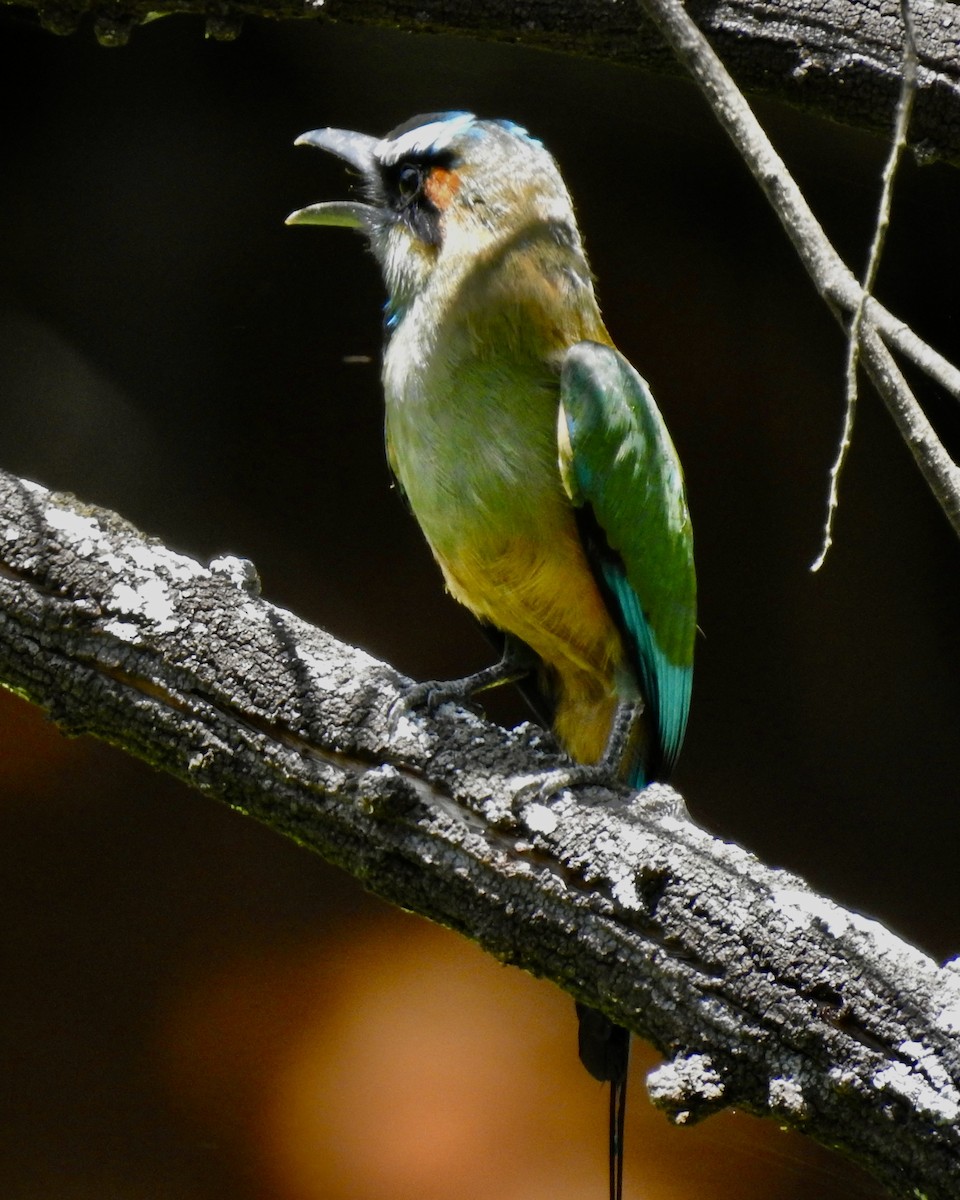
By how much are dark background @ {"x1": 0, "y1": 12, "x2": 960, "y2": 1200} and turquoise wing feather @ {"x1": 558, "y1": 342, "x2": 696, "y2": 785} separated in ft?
4.24

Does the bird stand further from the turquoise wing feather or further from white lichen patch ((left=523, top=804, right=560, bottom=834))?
white lichen patch ((left=523, top=804, right=560, bottom=834))

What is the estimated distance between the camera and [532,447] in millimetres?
2275

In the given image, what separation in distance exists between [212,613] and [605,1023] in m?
1.05

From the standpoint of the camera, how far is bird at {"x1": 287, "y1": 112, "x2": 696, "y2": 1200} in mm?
2256

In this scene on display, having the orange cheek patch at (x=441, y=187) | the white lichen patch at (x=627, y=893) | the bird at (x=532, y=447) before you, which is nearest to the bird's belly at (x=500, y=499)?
the bird at (x=532, y=447)

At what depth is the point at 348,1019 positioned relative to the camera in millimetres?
3514

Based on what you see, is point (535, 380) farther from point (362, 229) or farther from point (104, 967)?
point (104, 967)

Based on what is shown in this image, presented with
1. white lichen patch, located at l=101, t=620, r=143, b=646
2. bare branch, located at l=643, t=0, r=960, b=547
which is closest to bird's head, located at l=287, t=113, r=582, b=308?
bare branch, located at l=643, t=0, r=960, b=547

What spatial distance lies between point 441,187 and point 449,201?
0.13 feet

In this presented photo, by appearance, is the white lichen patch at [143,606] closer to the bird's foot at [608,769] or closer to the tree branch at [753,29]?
the bird's foot at [608,769]

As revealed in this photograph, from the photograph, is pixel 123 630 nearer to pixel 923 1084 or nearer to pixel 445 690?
pixel 445 690

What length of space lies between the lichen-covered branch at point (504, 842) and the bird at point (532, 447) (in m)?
0.35

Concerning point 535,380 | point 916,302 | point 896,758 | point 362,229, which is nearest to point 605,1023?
point 535,380

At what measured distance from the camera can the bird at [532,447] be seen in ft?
7.40
